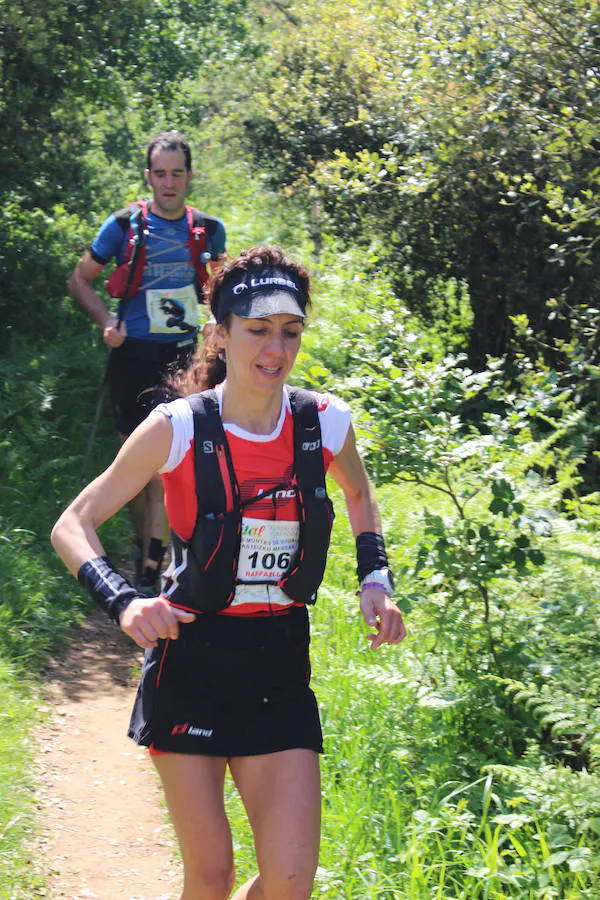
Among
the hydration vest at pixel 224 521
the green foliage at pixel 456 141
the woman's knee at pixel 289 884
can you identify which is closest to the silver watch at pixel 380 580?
the hydration vest at pixel 224 521

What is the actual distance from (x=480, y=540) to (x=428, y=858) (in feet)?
4.03

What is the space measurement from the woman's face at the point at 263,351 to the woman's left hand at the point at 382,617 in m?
0.63

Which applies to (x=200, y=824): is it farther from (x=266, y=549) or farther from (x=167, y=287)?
(x=167, y=287)

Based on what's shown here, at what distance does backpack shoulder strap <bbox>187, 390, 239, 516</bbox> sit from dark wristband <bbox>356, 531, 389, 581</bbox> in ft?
1.58

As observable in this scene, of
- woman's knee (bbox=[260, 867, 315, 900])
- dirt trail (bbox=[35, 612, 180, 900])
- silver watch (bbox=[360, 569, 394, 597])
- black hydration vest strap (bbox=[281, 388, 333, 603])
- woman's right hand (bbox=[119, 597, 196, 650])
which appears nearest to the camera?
woman's right hand (bbox=[119, 597, 196, 650])

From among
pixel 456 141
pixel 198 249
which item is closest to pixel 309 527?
pixel 198 249

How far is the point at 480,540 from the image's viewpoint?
15.3 ft

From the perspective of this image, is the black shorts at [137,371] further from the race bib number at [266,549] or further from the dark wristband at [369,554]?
the race bib number at [266,549]

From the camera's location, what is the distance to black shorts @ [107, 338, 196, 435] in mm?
6832

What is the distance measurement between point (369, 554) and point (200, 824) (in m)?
0.88

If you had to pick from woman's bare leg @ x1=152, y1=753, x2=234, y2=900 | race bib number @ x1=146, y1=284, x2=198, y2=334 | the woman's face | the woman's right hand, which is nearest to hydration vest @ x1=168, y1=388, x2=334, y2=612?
the woman's face

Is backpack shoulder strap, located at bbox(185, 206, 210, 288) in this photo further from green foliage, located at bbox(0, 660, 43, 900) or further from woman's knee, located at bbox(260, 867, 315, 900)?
woman's knee, located at bbox(260, 867, 315, 900)

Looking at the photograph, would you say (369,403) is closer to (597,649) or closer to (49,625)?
(49,625)

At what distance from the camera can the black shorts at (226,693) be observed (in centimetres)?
324
